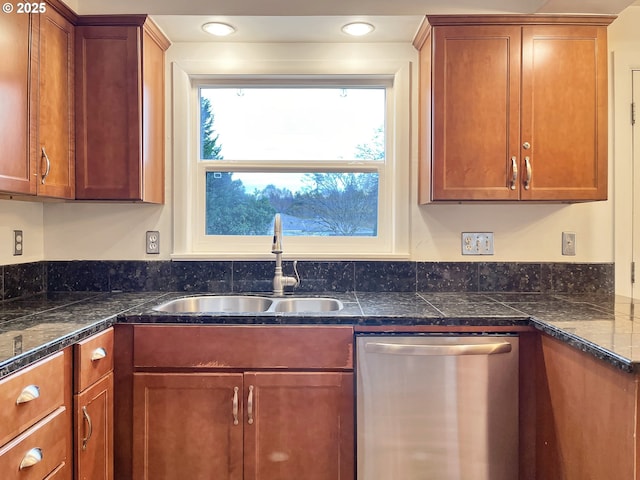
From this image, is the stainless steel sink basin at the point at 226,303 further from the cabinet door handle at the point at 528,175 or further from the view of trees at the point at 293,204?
the cabinet door handle at the point at 528,175

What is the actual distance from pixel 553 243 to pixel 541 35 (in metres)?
0.99

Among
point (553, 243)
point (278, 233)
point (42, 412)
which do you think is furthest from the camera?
point (553, 243)

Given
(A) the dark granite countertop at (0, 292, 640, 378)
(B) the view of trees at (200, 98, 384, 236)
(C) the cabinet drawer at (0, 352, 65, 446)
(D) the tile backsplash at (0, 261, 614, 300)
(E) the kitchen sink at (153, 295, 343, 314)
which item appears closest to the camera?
(C) the cabinet drawer at (0, 352, 65, 446)

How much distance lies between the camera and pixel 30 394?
3.63 feet

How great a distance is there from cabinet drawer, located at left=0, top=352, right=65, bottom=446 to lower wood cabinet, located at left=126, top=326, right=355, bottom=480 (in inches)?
13.9

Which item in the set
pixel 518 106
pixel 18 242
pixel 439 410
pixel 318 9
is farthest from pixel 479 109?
pixel 18 242

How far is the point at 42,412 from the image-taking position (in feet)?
3.85

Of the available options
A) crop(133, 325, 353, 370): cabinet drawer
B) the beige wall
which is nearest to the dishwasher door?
crop(133, 325, 353, 370): cabinet drawer

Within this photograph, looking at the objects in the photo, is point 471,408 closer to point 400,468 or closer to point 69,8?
point 400,468

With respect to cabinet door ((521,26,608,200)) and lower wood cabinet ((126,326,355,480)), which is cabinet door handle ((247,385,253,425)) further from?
cabinet door ((521,26,608,200))

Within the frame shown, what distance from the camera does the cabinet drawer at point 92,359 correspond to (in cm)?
133

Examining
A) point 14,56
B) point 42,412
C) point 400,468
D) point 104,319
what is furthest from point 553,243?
point 14,56

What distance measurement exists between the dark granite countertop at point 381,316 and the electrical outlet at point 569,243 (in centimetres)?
24

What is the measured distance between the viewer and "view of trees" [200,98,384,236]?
2268mm
